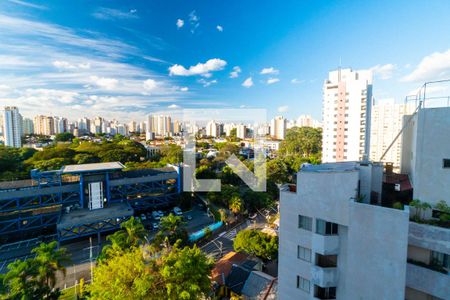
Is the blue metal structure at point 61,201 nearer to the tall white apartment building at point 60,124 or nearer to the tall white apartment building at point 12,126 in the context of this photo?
the tall white apartment building at point 12,126

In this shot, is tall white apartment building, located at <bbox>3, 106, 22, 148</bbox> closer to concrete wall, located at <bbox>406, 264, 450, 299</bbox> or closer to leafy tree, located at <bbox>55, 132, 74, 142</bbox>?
leafy tree, located at <bbox>55, 132, 74, 142</bbox>

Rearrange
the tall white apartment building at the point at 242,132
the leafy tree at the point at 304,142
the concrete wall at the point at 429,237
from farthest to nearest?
the tall white apartment building at the point at 242,132 < the leafy tree at the point at 304,142 < the concrete wall at the point at 429,237

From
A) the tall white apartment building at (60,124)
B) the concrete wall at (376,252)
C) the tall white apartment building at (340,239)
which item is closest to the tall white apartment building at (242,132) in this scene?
the tall white apartment building at (60,124)

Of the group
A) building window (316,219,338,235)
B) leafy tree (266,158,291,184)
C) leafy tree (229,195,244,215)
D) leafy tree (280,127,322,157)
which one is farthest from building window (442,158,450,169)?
leafy tree (280,127,322,157)

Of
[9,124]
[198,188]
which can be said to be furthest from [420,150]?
[9,124]

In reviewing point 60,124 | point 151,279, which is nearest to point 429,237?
point 151,279

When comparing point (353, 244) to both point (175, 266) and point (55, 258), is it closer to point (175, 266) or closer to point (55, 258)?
point (175, 266)
